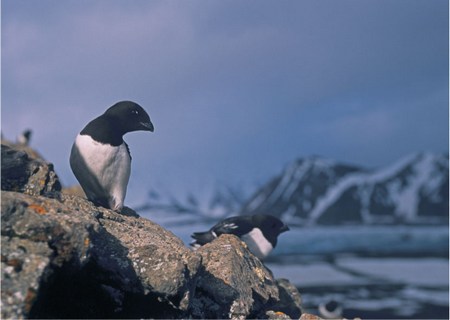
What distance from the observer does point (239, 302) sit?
23.7 feet

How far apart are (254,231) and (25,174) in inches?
214

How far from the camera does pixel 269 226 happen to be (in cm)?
1191

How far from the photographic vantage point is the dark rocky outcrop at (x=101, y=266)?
5109 millimetres

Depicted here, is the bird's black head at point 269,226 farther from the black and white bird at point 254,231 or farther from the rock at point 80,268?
the rock at point 80,268

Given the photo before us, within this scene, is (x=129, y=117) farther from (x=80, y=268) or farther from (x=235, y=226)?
(x=235, y=226)

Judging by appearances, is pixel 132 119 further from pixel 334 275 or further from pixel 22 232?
pixel 334 275

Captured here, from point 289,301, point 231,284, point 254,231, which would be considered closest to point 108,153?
point 231,284

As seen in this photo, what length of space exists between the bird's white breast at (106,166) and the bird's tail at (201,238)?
2752 millimetres

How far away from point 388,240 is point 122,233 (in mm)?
36720

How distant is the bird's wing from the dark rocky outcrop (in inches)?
97.5

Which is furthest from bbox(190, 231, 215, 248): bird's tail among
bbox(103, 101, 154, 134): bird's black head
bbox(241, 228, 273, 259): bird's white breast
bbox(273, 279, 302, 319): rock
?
bbox(103, 101, 154, 134): bird's black head

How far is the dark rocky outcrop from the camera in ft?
16.8

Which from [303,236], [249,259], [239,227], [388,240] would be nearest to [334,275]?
[303,236]

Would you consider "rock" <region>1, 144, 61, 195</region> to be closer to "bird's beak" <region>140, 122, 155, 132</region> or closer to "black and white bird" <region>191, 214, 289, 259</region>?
"bird's beak" <region>140, 122, 155, 132</region>
